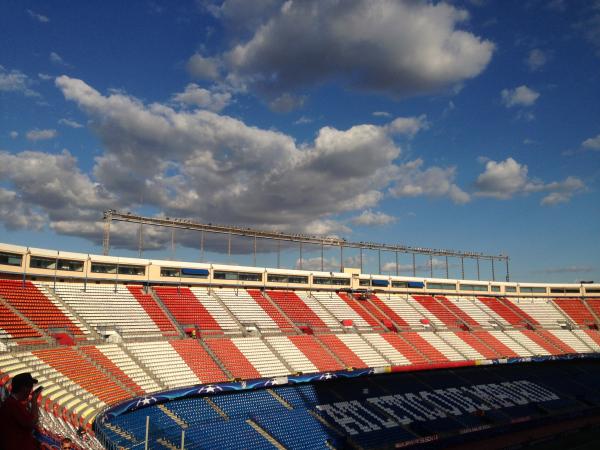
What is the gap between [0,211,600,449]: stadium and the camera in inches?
1282

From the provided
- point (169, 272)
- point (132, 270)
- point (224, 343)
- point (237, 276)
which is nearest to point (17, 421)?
point (224, 343)

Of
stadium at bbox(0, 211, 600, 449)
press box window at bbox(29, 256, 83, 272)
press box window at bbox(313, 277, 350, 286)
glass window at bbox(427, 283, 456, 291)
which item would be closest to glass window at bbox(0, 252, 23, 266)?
stadium at bbox(0, 211, 600, 449)

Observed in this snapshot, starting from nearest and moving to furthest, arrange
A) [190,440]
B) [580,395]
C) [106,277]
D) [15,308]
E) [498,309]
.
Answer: [190,440] < [15,308] < [106,277] < [580,395] < [498,309]

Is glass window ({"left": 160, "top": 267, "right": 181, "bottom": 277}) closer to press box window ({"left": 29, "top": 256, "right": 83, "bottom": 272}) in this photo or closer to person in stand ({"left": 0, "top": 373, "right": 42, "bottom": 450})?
press box window ({"left": 29, "top": 256, "right": 83, "bottom": 272})

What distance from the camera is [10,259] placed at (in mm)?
40344

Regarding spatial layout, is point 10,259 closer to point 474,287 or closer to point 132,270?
point 132,270

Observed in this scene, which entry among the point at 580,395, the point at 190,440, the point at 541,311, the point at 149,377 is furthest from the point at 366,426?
the point at 541,311

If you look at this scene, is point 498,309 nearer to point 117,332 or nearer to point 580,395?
point 580,395

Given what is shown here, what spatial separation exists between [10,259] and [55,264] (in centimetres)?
425

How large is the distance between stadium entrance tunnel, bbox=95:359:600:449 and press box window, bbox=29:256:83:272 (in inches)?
753

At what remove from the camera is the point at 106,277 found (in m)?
48.1

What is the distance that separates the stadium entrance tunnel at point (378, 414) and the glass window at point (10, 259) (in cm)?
1914

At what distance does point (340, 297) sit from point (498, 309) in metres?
30.0

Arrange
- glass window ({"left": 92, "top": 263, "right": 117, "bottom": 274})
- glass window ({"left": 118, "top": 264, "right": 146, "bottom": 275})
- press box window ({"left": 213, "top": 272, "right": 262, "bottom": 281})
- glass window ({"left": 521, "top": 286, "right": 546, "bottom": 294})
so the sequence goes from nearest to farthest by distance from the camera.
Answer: glass window ({"left": 92, "top": 263, "right": 117, "bottom": 274}) < glass window ({"left": 118, "top": 264, "right": 146, "bottom": 275}) < press box window ({"left": 213, "top": 272, "right": 262, "bottom": 281}) < glass window ({"left": 521, "top": 286, "right": 546, "bottom": 294})
